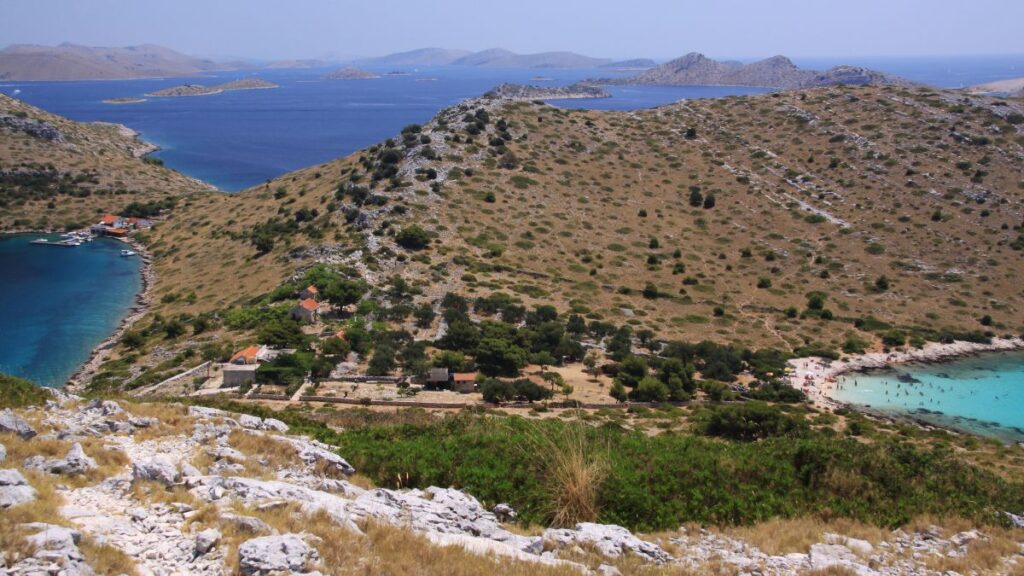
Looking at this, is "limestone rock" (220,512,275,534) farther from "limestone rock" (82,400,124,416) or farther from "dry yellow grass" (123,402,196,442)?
"limestone rock" (82,400,124,416)

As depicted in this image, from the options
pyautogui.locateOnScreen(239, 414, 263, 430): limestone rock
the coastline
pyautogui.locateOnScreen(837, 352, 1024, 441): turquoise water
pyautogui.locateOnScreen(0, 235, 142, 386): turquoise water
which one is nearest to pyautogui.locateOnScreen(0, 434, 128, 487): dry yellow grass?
pyautogui.locateOnScreen(239, 414, 263, 430): limestone rock

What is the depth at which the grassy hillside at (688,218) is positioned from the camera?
49438mm

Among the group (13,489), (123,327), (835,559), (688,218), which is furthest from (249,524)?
(688,218)

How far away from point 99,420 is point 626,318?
1437 inches

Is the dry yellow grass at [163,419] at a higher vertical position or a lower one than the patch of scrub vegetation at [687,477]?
higher

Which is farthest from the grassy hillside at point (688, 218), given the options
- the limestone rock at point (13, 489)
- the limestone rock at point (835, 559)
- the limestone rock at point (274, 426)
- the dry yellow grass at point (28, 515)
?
the limestone rock at point (13, 489)

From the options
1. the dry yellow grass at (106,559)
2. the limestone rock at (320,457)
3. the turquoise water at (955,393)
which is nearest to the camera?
the dry yellow grass at (106,559)

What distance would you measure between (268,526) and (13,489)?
374 cm

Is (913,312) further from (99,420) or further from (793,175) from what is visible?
(99,420)

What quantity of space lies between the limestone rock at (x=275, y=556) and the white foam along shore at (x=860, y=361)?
3146cm

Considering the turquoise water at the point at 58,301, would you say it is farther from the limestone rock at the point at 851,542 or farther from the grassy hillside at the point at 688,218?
the limestone rock at the point at 851,542

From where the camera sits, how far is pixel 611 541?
1072 centimetres

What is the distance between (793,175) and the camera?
2933 inches

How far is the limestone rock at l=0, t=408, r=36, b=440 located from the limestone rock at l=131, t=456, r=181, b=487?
2.73m
